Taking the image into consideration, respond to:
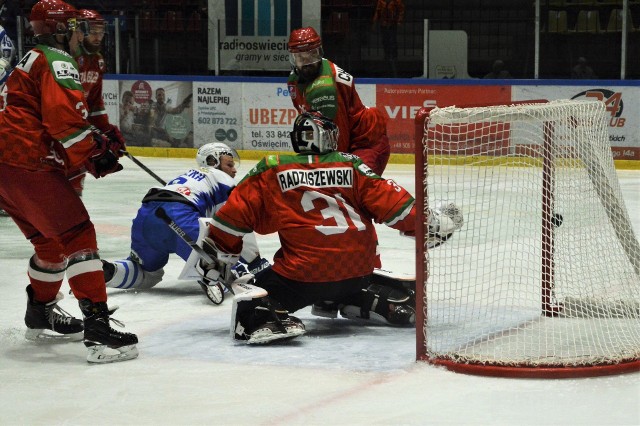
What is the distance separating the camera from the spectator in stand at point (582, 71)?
1093 cm

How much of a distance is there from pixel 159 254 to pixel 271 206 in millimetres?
1363

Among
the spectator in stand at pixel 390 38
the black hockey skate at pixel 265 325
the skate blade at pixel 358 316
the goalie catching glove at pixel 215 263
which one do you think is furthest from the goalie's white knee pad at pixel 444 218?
the spectator in stand at pixel 390 38

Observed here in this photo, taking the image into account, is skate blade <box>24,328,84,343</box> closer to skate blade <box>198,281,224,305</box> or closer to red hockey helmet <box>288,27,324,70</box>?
skate blade <box>198,281,224,305</box>

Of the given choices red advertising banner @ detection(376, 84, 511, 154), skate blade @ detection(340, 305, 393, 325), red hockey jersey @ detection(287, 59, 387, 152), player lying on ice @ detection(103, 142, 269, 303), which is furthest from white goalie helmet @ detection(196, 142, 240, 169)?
red advertising banner @ detection(376, 84, 511, 154)

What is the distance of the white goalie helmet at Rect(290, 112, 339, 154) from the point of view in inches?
169

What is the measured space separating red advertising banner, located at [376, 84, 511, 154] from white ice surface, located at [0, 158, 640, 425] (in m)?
6.57

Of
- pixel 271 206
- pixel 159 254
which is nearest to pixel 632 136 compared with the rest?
pixel 159 254

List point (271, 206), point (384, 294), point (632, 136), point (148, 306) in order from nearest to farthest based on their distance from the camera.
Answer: point (271, 206) < point (384, 294) < point (148, 306) < point (632, 136)

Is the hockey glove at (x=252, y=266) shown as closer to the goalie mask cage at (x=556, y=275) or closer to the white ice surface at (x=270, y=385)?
the white ice surface at (x=270, y=385)

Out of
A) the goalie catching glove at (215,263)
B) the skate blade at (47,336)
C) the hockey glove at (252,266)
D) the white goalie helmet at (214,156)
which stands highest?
the white goalie helmet at (214,156)

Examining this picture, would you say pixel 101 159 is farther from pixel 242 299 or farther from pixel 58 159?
pixel 242 299

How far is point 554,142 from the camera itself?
4.38 meters

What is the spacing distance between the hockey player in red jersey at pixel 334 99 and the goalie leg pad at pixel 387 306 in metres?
1.01

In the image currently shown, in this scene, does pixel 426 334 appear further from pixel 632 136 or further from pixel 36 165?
pixel 632 136
